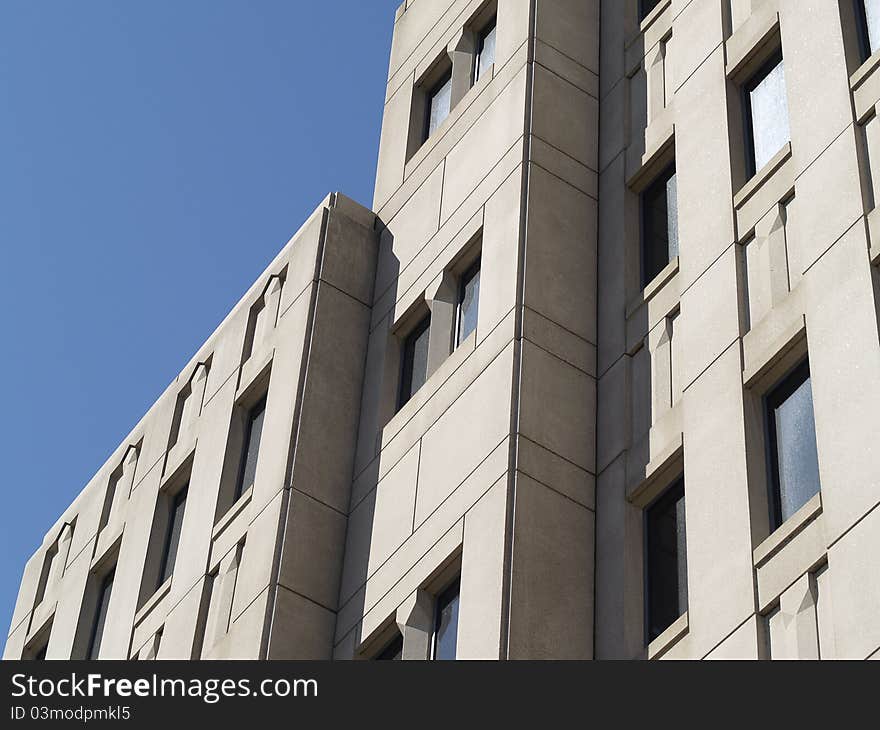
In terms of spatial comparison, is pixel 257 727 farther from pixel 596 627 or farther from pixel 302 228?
pixel 302 228

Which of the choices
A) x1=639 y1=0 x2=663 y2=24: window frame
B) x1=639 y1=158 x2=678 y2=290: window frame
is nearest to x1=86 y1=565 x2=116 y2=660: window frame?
x1=639 y1=158 x2=678 y2=290: window frame

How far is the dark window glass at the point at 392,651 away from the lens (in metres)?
23.3

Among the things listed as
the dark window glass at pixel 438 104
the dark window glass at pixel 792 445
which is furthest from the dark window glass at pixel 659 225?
the dark window glass at pixel 438 104

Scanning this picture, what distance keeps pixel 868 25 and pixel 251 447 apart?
1229cm

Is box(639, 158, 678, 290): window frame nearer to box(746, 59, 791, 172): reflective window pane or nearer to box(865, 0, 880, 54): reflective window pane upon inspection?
box(746, 59, 791, 172): reflective window pane

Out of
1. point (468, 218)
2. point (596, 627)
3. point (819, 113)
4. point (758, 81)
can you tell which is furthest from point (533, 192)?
point (596, 627)

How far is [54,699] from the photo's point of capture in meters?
17.5

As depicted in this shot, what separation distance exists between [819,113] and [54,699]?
1077cm

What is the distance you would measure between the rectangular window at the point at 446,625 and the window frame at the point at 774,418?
174 inches

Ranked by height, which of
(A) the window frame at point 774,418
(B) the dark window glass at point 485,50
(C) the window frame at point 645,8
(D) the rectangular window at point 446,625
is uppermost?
(B) the dark window glass at point 485,50

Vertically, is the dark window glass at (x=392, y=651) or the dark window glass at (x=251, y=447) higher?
the dark window glass at (x=251, y=447)

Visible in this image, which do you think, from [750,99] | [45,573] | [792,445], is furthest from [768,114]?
[45,573]

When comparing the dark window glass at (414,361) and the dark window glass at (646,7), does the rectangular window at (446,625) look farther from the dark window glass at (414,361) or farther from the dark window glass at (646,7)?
the dark window glass at (646,7)

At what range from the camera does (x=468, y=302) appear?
85.4 ft
